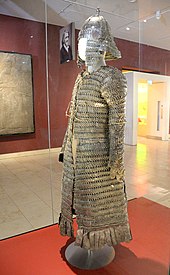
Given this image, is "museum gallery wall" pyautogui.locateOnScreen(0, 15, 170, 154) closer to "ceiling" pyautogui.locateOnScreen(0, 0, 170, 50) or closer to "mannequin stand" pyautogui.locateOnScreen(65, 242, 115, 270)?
"ceiling" pyautogui.locateOnScreen(0, 0, 170, 50)

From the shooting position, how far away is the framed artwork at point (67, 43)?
10.6 feet

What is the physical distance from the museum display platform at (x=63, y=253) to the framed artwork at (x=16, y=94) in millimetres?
2560

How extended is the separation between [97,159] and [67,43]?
238cm

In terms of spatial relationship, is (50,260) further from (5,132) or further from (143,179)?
(5,132)

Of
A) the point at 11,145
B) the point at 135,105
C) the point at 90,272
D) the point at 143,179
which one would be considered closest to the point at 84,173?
the point at 90,272

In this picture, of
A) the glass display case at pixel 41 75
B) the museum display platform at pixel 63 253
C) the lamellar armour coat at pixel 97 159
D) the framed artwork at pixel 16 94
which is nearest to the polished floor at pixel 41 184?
the glass display case at pixel 41 75

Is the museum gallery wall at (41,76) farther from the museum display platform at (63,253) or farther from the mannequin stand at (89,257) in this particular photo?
the mannequin stand at (89,257)

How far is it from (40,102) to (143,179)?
2.28 m

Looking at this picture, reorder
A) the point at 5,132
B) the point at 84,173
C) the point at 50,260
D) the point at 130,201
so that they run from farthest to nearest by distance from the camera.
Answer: the point at 5,132, the point at 130,201, the point at 50,260, the point at 84,173

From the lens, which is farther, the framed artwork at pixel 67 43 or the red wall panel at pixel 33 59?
the red wall panel at pixel 33 59

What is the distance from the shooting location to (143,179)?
3.54 metres

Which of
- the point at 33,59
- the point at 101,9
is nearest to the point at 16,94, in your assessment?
the point at 33,59

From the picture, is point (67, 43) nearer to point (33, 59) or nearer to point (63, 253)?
point (33, 59)

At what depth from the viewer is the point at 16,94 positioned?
4.23 metres
